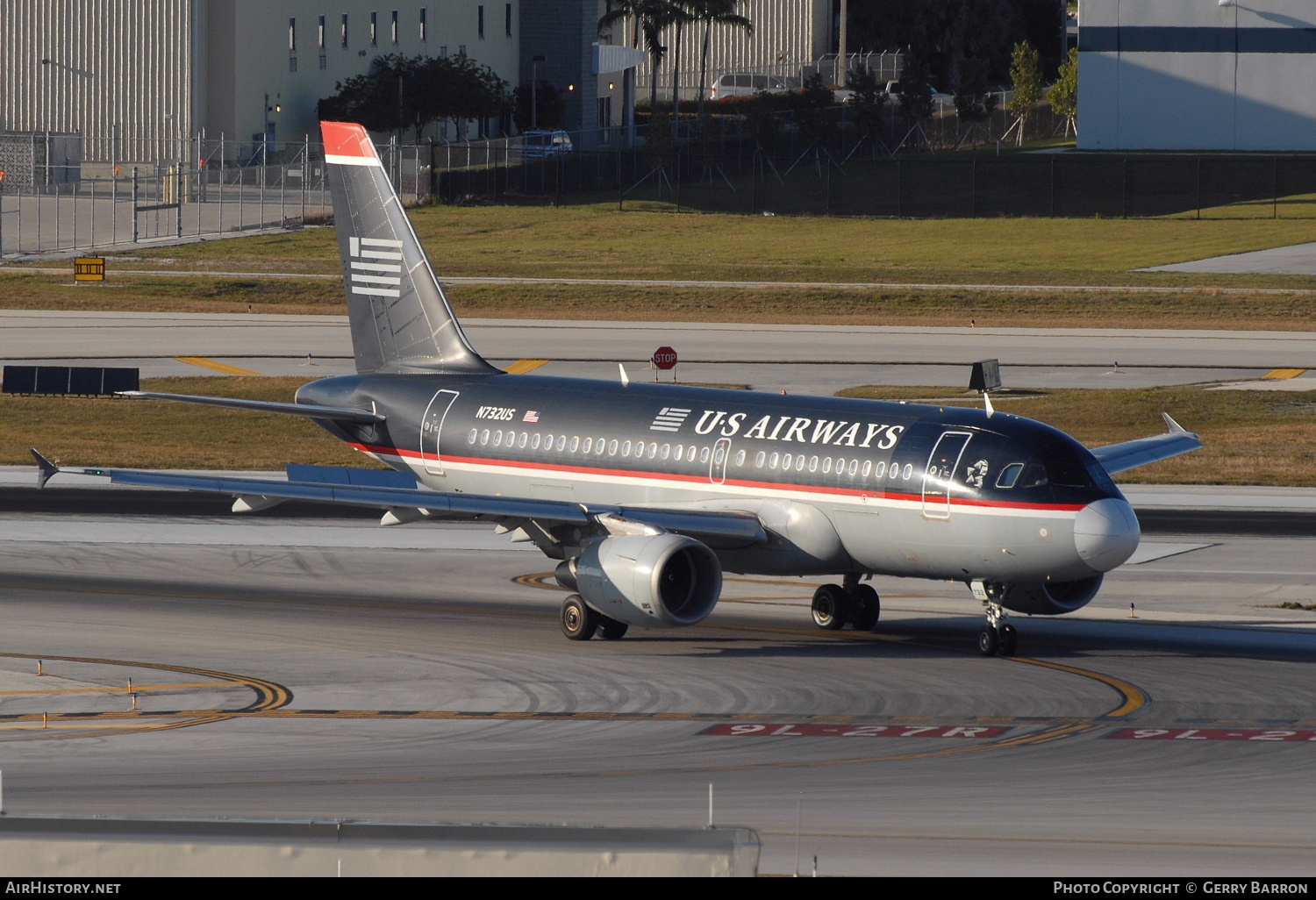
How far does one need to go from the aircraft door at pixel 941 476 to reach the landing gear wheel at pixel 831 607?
3.55 meters

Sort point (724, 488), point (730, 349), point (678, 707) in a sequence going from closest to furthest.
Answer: point (678, 707) → point (724, 488) → point (730, 349)

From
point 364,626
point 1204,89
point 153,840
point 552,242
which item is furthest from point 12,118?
point 153,840

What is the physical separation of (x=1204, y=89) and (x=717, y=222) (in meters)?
43.6

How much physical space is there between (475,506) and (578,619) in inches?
116

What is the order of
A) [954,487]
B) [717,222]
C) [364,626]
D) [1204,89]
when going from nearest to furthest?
1. [954,487]
2. [364,626]
3. [717,222]
4. [1204,89]

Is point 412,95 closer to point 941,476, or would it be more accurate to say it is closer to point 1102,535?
point 941,476

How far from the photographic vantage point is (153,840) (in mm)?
11484

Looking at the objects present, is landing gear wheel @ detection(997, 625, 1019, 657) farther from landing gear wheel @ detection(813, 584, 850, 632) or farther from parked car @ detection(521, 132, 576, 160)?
parked car @ detection(521, 132, 576, 160)

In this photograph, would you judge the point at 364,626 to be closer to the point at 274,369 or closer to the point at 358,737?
the point at 358,737

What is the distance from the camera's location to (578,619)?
30.7m

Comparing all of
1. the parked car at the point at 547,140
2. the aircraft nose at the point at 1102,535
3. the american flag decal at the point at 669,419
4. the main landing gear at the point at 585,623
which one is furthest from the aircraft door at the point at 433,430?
the parked car at the point at 547,140

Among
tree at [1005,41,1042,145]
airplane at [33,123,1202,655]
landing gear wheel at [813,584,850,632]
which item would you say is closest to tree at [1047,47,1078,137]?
tree at [1005,41,1042,145]

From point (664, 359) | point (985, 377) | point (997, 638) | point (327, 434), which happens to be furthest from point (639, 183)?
point (997, 638)

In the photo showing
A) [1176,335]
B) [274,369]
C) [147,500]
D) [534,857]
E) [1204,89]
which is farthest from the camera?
[1204,89]
